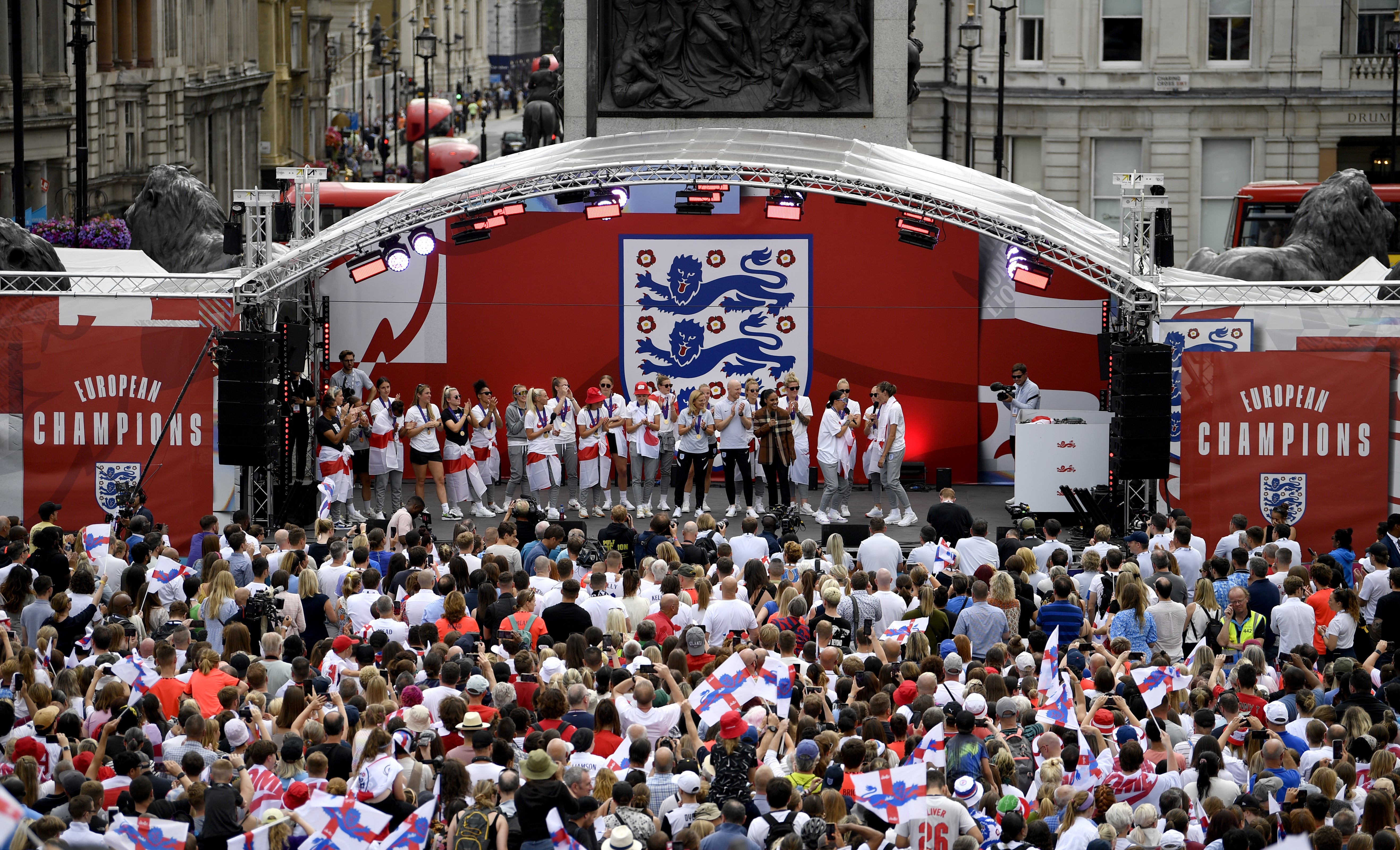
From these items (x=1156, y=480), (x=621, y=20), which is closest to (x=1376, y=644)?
(x=1156, y=480)

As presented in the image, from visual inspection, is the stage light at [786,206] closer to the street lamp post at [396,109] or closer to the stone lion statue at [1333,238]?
the stone lion statue at [1333,238]

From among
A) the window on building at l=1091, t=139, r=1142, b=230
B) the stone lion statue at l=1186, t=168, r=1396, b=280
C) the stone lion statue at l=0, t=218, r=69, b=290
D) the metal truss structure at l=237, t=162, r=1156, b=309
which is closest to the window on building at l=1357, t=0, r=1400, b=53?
the window on building at l=1091, t=139, r=1142, b=230

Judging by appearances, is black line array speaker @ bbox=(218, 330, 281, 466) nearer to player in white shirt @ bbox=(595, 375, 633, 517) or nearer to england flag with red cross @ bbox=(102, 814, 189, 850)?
player in white shirt @ bbox=(595, 375, 633, 517)

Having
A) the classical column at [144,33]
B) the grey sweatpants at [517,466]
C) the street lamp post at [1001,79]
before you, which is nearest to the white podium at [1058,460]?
the grey sweatpants at [517,466]

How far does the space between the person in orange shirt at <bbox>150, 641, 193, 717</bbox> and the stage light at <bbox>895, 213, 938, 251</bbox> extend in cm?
1204

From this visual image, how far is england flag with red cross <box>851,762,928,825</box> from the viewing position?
9.95 metres

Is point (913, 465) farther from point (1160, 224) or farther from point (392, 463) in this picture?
point (392, 463)

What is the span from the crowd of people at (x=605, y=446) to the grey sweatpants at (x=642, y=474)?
2cm

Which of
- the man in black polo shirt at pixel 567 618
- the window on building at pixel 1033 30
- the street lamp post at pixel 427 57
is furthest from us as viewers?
the street lamp post at pixel 427 57

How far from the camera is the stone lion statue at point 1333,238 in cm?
2723

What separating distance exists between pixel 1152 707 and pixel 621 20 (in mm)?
15260

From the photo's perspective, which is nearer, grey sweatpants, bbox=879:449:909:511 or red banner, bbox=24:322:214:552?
red banner, bbox=24:322:214:552

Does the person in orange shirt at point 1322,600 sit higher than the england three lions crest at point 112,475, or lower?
lower

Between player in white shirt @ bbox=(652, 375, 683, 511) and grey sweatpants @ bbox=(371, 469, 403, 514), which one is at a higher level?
player in white shirt @ bbox=(652, 375, 683, 511)
